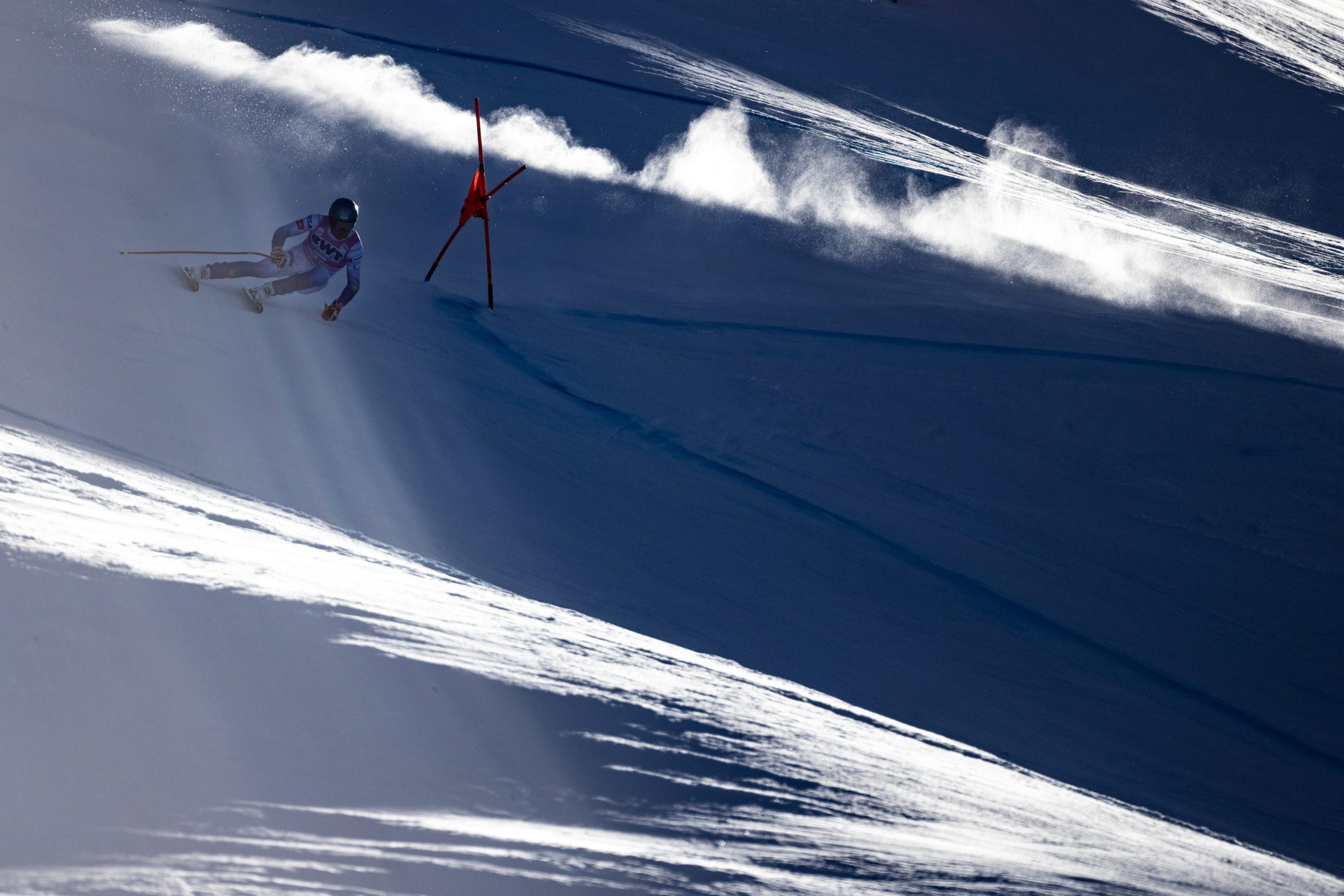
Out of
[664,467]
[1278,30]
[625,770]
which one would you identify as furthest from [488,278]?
[1278,30]

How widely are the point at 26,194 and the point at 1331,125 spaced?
14987 mm

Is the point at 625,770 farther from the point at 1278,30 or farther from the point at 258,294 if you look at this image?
the point at 1278,30

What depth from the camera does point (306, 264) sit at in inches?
237

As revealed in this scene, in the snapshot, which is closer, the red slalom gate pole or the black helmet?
the black helmet

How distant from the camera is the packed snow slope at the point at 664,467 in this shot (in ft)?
8.00

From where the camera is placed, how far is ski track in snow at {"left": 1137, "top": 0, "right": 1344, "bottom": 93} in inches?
577

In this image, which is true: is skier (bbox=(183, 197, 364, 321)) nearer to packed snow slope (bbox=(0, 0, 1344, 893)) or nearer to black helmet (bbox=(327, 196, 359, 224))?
black helmet (bbox=(327, 196, 359, 224))

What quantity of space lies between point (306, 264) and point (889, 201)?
249 inches

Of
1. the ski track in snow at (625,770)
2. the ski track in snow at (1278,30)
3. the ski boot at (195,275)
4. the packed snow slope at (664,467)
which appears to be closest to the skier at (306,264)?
the ski boot at (195,275)

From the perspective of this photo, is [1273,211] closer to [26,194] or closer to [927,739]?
[927,739]

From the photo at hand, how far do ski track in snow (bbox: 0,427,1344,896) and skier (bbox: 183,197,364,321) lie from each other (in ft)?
7.62

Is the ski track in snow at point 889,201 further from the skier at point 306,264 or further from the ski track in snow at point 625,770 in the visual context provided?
the ski track in snow at point 625,770

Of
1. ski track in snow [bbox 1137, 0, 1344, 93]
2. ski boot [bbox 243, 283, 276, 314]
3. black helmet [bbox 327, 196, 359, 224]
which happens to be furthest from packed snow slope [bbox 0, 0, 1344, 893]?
ski track in snow [bbox 1137, 0, 1344, 93]

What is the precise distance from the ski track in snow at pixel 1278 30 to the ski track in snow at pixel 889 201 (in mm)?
5107
